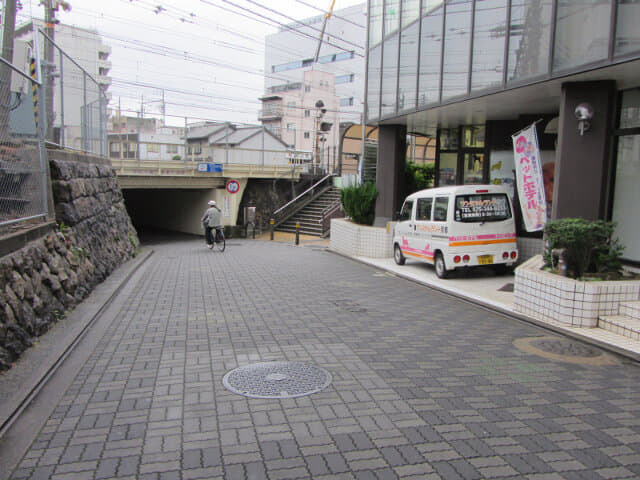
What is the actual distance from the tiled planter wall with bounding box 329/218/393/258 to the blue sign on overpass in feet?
31.5

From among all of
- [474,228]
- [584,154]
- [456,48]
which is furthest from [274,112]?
[584,154]

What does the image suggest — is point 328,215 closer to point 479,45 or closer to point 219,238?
point 219,238

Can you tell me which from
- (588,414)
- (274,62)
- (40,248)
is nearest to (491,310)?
(588,414)

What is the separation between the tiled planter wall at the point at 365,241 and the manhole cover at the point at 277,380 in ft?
32.8

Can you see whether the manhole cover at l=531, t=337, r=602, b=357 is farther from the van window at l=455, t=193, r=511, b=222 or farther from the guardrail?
the guardrail

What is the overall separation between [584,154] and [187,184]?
1883 cm

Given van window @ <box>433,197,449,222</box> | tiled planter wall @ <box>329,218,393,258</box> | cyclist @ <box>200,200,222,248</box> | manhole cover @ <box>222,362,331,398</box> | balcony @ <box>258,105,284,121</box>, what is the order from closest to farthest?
manhole cover @ <box>222,362,331,398</box>
van window @ <box>433,197,449,222</box>
tiled planter wall @ <box>329,218,393,258</box>
cyclist @ <box>200,200,222,248</box>
balcony @ <box>258,105,284,121</box>

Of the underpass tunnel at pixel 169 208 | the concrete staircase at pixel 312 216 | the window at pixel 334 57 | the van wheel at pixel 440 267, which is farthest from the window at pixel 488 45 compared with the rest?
the window at pixel 334 57

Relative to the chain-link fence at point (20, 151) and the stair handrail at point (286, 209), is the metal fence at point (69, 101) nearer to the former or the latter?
the chain-link fence at point (20, 151)

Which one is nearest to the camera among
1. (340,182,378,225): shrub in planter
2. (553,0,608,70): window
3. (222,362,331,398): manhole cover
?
(222,362,331,398): manhole cover

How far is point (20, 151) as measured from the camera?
6793mm

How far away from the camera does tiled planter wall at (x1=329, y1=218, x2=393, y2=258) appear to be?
15.2 m

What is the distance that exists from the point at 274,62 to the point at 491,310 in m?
79.5

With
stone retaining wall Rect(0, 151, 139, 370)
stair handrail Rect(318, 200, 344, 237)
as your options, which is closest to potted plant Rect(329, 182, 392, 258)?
stair handrail Rect(318, 200, 344, 237)
